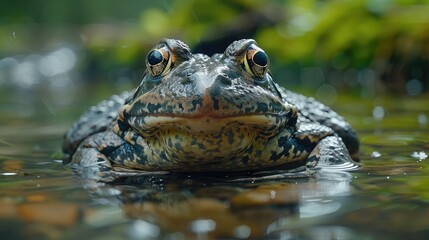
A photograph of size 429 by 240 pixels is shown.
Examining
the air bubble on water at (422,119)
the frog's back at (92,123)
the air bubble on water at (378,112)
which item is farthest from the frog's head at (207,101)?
the air bubble on water at (378,112)

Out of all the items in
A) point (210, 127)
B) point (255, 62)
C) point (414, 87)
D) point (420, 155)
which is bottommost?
point (420, 155)

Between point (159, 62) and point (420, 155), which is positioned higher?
point (159, 62)

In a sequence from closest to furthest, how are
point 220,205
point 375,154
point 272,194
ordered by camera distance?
1. point 220,205
2. point 272,194
3. point 375,154

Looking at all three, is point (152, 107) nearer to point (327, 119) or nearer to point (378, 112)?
point (327, 119)

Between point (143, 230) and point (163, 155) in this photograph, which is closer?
point (143, 230)

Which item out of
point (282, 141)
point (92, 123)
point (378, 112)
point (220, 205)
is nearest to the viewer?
point (220, 205)

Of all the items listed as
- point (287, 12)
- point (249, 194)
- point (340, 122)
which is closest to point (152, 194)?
point (249, 194)

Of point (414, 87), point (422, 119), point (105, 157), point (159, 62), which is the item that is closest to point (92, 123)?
point (105, 157)

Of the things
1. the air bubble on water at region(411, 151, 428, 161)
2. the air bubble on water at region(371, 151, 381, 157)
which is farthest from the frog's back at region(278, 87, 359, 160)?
the air bubble on water at region(411, 151, 428, 161)
